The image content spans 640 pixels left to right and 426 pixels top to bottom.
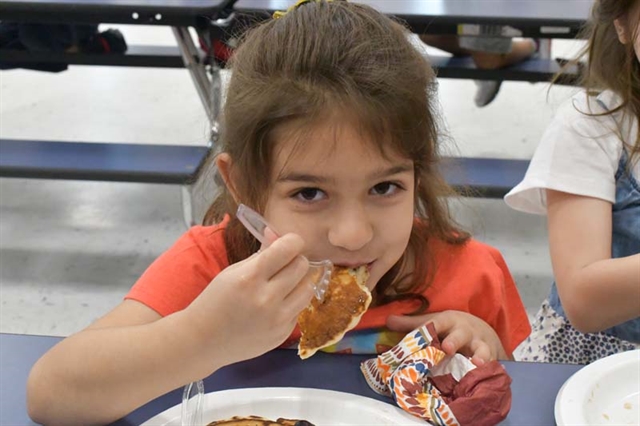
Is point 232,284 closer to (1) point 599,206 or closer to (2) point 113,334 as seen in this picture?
(2) point 113,334

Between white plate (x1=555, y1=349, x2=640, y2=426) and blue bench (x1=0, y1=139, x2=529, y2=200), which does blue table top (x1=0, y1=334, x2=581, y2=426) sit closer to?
white plate (x1=555, y1=349, x2=640, y2=426)

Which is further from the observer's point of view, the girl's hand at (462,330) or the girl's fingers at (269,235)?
the girl's hand at (462,330)

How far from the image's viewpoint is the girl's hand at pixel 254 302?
0.71 metres

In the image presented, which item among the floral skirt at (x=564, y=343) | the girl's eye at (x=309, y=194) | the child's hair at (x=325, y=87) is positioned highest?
the child's hair at (x=325, y=87)

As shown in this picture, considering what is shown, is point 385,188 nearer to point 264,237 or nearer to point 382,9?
point 264,237

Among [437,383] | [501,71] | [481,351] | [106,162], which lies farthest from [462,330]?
[501,71]

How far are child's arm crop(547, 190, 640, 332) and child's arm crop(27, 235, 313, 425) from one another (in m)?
0.57

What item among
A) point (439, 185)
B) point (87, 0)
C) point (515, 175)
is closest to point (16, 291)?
point (87, 0)

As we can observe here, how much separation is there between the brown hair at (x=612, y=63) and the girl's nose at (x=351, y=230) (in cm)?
58

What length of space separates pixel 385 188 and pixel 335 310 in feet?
0.53

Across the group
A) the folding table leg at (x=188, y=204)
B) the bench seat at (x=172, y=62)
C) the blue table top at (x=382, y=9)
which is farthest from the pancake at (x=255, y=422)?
the bench seat at (x=172, y=62)

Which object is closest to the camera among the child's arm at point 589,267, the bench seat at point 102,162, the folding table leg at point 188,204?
the child's arm at point 589,267

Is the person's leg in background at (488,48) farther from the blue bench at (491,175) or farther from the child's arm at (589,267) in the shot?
the child's arm at (589,267)

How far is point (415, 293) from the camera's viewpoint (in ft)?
3.59
